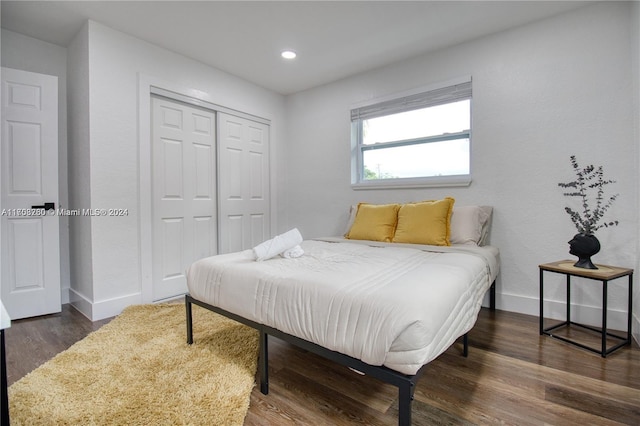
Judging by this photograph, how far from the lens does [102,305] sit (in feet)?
8.52

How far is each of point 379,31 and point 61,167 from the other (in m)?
3.27

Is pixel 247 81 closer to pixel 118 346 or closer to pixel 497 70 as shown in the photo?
pixel 497 70

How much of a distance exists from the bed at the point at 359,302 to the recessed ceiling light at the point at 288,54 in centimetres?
216

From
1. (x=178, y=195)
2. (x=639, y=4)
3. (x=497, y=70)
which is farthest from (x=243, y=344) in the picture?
(x=639, y=4)

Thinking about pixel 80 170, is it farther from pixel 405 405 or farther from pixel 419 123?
pixel 419 123

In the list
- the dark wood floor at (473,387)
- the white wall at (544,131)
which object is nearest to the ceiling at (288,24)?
the white wall at (544,131)

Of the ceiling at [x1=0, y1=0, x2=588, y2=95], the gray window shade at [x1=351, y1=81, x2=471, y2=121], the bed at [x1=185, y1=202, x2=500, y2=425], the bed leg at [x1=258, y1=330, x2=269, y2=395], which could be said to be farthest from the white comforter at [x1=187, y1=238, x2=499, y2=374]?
the ceiling at [x1=0, y1=0, x2=588, y2=95]

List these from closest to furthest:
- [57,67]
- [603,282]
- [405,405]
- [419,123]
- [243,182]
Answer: [405,405] < [603,282] < [57,67] < [419,123] < [243,182]

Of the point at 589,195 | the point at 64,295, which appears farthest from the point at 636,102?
the point at 64,295

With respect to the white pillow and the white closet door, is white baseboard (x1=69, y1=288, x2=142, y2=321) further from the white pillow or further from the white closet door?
the white pillow

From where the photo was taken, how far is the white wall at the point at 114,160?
2.58 metres

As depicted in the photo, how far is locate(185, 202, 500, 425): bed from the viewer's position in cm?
108

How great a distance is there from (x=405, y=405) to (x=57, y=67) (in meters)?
3.99

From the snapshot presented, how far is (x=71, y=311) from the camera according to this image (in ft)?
9.16
